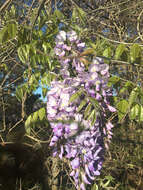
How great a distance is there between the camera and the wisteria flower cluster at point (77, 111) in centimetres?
124

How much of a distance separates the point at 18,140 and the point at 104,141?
2.79 feet

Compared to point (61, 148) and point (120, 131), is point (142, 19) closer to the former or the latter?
point (120, 131)

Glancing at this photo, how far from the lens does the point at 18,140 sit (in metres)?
2.04

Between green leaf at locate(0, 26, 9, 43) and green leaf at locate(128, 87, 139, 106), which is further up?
green leaf at locate(0, 26, 9, 43)

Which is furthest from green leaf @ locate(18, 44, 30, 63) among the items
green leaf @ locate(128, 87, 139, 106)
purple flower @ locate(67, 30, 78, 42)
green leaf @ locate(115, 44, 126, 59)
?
green leaf @ locate(128, 87, 139, 106)

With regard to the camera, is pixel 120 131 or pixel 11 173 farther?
pixel 120 131

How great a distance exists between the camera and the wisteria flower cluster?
124cm

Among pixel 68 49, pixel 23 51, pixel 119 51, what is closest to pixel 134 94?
pixel 119 51

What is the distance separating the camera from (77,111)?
1.24 m

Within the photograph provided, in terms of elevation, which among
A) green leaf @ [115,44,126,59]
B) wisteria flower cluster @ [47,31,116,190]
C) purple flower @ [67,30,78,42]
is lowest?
wisteria flower cluster @ [47,31,116,190]

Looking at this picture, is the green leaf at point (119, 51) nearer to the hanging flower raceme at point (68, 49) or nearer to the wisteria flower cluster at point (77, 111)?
the wisteria flower cluster at point (77, 111)

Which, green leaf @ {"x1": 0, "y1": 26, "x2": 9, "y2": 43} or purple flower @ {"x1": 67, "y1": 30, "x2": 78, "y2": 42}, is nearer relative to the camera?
green leaf @ {"x1": 0, "y1": 26, "x2": 9, "y2": 43}

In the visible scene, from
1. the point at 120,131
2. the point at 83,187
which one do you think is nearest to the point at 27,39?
the point at 83,187

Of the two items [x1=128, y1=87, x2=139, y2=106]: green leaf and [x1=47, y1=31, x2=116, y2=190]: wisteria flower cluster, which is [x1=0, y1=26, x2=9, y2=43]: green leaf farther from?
[x1=128, y1=87, x2=139, y2=106]: green leaf
